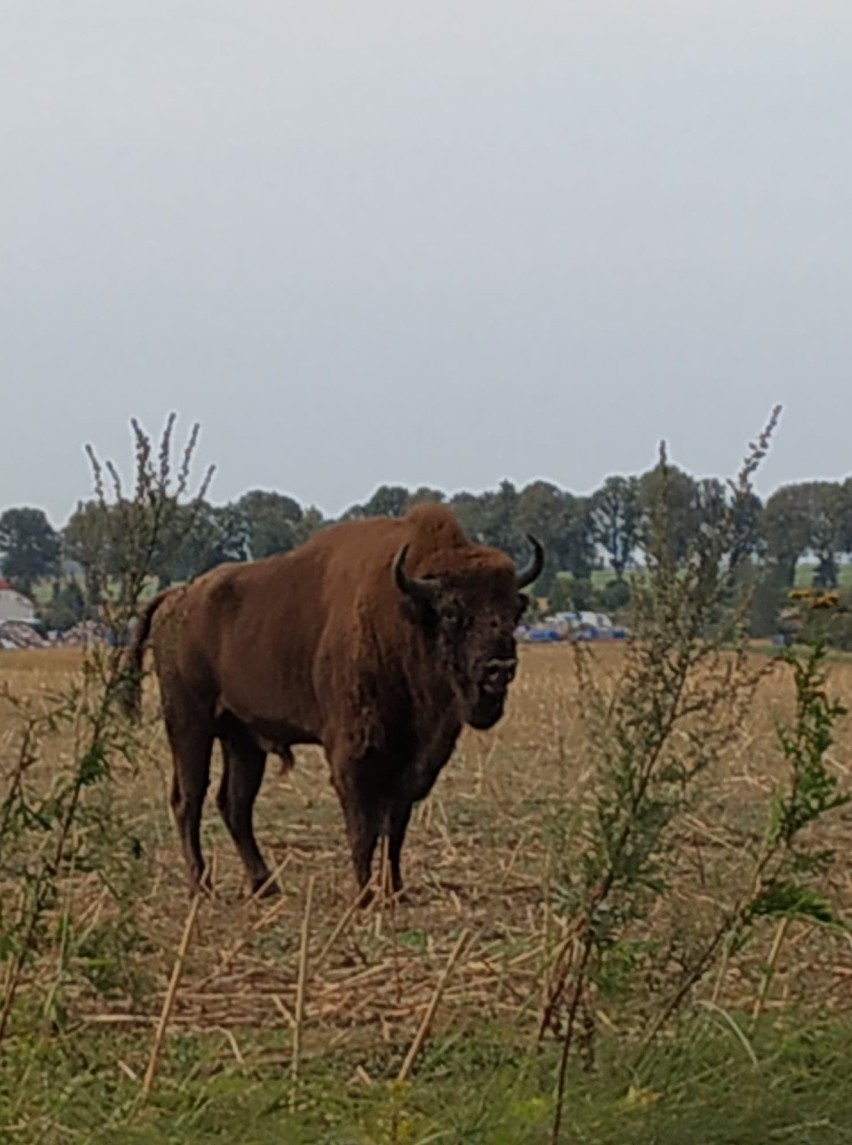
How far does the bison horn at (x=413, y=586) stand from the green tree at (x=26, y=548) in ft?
6.51

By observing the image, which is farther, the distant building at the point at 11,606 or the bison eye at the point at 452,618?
the bison eye at the point at 452,618

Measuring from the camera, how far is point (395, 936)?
6211 millimetres

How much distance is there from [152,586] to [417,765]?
16.7 ft

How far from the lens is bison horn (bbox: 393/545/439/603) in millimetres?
9359

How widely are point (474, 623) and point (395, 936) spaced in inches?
125

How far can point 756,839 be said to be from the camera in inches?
356

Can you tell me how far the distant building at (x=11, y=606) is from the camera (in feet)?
27.1

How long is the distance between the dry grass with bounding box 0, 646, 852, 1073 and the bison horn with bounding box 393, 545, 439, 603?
98 cm

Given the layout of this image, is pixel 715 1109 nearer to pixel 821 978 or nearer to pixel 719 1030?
pixel 719 1030

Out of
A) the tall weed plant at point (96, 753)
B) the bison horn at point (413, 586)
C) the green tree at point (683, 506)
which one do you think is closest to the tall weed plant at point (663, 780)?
the green tree at point (683, 506)

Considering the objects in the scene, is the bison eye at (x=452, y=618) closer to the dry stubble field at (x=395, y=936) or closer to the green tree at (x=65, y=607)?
the dry stubble field at (x=395, y=936)

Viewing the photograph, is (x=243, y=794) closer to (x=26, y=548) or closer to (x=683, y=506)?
(x=26, y=548)

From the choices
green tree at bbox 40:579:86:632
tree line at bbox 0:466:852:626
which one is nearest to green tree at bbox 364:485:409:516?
tree line at bbox 0:466:852:626

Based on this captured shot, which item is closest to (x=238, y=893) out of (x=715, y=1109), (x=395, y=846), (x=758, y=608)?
(x=395, y=846)
